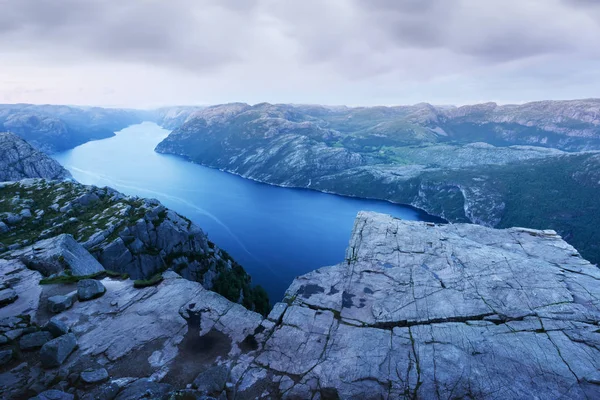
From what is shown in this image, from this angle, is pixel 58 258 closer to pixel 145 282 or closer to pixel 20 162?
pixel 145 282

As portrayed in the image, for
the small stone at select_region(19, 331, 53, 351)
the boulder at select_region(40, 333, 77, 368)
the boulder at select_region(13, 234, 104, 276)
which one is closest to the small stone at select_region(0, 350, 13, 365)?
the small stone at select_region(19, 331, 53, 351)

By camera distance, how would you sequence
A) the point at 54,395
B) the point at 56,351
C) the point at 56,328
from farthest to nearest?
1. the point at 56,328
2. the point at 56,351
3. the point at 54,395

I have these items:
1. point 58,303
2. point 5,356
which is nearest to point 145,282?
point 58,303

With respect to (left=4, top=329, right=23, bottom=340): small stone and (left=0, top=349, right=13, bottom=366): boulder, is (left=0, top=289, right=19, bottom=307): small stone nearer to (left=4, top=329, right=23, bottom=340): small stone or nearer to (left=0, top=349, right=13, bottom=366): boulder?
(left=4, top=329, right=23, bottom=340): small stone

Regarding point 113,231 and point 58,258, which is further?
point 113,231

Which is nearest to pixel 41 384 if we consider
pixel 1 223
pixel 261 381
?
pixel 261 381

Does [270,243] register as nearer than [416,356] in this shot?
No

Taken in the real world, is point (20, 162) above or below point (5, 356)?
above

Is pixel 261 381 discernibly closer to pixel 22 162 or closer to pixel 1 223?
pixel 1 223
